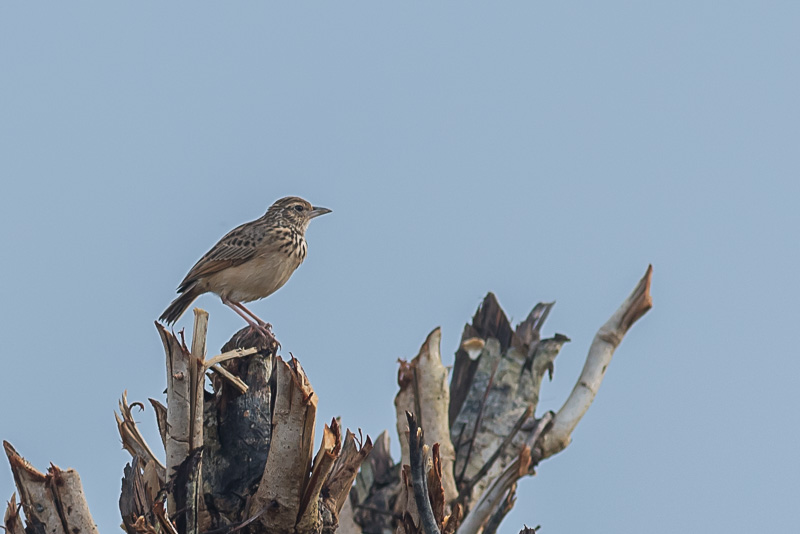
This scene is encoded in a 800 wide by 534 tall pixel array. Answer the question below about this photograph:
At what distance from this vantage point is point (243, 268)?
11898mm

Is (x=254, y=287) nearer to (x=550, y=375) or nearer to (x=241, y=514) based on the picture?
(x=241, y=514)

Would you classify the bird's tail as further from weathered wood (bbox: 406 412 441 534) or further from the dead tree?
weathered wood (bbox: 406 412 441 534)

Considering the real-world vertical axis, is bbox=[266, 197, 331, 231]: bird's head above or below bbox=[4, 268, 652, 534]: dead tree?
above

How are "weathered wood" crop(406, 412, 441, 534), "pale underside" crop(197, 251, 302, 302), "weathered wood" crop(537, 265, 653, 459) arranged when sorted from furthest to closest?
"weathered wood" crop(537, 265, 653, 459)
"pale underside" crop(197, 251, 302, 302)
"weathered wood" crop(406, 412, 441, 534)

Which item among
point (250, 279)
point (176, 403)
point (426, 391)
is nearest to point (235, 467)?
point (176, 403)

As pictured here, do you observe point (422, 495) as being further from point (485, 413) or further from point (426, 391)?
point (485, 413)

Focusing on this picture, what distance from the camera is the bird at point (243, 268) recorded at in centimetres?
1191

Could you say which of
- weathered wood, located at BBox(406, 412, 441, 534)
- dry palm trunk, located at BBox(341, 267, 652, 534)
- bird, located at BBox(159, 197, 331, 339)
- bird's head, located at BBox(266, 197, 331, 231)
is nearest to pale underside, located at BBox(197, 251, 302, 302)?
bird, located at BBox(159, 197, 331, 339)

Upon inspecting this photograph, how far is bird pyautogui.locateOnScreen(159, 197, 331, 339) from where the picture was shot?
1191cm

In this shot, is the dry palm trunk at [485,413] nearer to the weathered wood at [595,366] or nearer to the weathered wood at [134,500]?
the weathered wood at [595,366]

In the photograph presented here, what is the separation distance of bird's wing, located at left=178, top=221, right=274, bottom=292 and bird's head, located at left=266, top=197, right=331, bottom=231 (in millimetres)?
813

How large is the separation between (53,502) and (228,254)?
182 inches

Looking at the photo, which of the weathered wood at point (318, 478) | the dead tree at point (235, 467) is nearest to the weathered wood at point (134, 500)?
the dead tree at point (235, 467)

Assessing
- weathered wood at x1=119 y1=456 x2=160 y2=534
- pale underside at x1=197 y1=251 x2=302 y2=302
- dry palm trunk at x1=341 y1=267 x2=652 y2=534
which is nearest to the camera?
weathered wood at x1=119 y1=456 x2=160 y2=534
